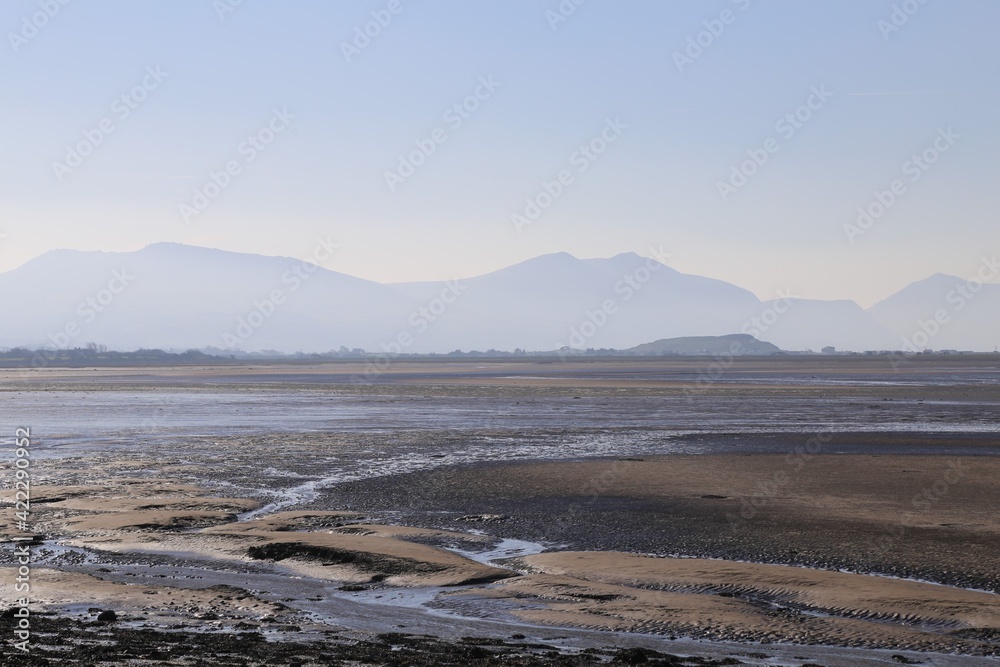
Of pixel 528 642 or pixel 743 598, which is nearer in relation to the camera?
pixel 528 642

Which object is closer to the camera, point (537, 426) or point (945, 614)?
point (945, 614)

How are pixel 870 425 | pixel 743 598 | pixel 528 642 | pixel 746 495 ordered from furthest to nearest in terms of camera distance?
1. pixel 870 425
2. pixel 746 495
3. pixel 743 598
4. pixel 528 642

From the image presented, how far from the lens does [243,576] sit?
14.8 m

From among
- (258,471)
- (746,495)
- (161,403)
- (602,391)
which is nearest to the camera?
(746,495)

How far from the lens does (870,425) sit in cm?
4084

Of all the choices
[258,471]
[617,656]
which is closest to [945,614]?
[617,656]

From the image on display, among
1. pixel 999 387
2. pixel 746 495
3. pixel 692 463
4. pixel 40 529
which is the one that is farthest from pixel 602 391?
pixel 40 529

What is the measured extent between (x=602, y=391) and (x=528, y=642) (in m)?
61.4

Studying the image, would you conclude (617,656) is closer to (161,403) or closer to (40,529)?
(40,529)

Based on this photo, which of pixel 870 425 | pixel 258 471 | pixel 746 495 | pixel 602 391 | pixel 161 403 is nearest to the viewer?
pixel 746 495

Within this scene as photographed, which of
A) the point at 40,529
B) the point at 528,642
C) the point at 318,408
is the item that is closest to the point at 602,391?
the point at 318,408

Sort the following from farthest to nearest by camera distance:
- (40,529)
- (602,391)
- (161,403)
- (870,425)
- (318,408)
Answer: (602,391) → (161,403) → (318,408) → (870,425) → (40,529)

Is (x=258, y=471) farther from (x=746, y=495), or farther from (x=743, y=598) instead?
(x=743, y=598)

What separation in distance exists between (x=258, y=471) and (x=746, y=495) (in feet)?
42.9
